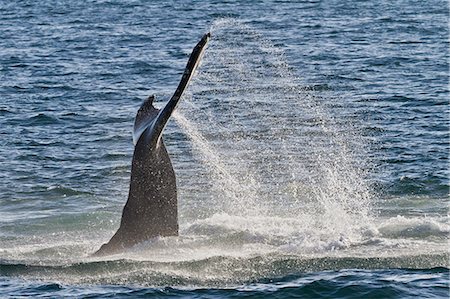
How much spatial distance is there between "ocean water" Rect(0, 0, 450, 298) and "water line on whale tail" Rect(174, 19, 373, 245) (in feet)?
0.21

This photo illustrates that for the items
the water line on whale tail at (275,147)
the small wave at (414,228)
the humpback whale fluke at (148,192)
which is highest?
the water line on whale tail at (275,147)

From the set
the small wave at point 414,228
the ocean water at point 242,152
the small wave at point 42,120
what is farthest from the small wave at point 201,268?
the small wave at point 42,120

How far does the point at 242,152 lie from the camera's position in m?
21.5

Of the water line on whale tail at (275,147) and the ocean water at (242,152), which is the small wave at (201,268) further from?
the water line on whale tail at (275,147)

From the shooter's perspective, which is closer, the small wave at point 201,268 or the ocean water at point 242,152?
the small wave at point 201,268

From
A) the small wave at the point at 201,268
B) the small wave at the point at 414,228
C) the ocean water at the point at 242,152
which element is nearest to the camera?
the small wave at the point at 201,268

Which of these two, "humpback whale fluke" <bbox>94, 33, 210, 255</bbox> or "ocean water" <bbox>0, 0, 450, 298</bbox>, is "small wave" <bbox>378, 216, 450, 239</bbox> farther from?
"humpback whale fluke" <bbox>94, 33, 210, 255</bbox>

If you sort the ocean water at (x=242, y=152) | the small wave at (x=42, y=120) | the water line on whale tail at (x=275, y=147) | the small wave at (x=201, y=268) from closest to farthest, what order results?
the small wave at (x=201, y=268) < the ocean water at (x=242, y=152) < the water line on whale tail at (x=275, y=147) < the small wave at (x=42, y=120)

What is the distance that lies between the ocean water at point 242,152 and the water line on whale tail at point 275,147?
63 millimetres

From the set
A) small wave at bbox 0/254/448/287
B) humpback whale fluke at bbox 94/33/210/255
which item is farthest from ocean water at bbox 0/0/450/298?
humpback whale fluke at bbox 94/33/210/255

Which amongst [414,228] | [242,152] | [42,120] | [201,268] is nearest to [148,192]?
[201,268]

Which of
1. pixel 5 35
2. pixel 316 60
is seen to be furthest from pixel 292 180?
pixel 5 35

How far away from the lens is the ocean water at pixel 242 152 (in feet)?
42.7

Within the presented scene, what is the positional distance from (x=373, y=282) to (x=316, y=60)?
63.9 feet
